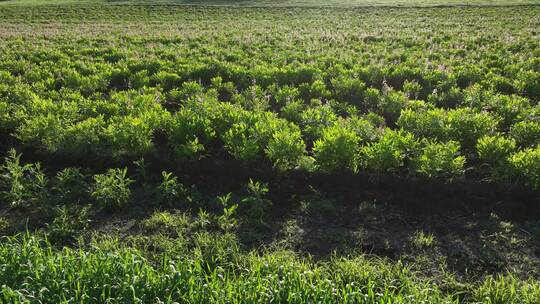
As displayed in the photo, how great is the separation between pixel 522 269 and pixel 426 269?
3.82ft

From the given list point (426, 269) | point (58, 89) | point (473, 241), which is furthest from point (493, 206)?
point (58, 89)

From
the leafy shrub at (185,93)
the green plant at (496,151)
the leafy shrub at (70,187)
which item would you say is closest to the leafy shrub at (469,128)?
the green plant at (496,151)

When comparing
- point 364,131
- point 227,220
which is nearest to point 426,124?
point 364,131

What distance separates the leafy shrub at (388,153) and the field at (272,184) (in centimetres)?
4

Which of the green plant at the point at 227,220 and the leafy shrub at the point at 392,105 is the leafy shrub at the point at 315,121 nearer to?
the leafy shrub at the point at 392,105

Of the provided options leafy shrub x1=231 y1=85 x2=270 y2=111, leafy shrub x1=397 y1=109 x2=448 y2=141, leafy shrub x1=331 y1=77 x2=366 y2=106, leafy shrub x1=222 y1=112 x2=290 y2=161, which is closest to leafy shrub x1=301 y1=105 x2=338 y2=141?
leafy shrub x1=222 y1=112 x2=290 y2=161

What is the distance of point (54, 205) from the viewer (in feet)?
22.2

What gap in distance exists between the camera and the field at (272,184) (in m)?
4.64

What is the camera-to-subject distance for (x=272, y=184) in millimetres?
7434

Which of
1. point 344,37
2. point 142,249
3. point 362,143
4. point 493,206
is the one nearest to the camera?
point 142,249

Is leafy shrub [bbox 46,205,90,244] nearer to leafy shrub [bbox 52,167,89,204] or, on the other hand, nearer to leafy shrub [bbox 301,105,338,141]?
leafy shrub [bbox 52,167,89,204]

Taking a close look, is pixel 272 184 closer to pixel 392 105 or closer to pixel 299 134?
pixel 299 134

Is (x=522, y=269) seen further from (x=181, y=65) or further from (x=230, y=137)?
(x=181, y=65)

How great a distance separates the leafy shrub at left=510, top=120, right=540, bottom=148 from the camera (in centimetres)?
806
